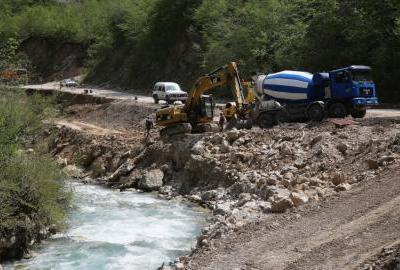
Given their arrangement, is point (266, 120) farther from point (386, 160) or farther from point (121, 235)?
point (121, 235)

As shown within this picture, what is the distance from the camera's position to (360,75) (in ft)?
77.4

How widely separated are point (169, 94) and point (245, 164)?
1829cm

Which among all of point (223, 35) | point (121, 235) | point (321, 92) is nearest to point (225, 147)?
point (321, 92)

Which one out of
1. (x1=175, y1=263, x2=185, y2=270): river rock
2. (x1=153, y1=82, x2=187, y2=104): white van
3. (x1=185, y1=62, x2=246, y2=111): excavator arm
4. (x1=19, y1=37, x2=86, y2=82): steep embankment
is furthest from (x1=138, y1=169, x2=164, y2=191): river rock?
(x1=19, y1=37, x2=86, y2=82): steep embankment

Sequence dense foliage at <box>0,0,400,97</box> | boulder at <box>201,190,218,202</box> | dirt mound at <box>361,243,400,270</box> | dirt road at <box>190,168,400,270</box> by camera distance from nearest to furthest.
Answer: dirt mound at <box>361,243,400,270</box>
dirt road at <box>190,168,400,270</box>
boulder at <box>201,190,218,202</box>
dense foliage at <box>0,0,400,97</box>

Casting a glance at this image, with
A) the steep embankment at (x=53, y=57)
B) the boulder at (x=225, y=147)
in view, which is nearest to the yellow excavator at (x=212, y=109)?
the boulder at (x=225, y=147)

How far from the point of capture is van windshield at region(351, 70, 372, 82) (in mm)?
23406

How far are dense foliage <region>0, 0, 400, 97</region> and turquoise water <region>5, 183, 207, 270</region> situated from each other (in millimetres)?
14817

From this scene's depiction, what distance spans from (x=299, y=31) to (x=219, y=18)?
10910 mm

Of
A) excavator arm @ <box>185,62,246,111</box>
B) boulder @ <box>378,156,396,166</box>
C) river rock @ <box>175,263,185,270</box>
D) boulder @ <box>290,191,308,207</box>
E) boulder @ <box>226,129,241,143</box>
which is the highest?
excavator arm @ <box>185,62,246,111</box>

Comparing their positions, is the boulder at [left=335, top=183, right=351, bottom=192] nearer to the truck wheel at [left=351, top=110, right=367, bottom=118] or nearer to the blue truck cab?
the blue truck cab

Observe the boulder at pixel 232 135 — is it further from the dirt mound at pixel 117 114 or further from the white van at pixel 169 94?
the white van at pixel 169 94

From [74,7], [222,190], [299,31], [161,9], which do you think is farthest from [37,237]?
[74,7]

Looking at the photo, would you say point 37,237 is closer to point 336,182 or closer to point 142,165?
point 336,182
